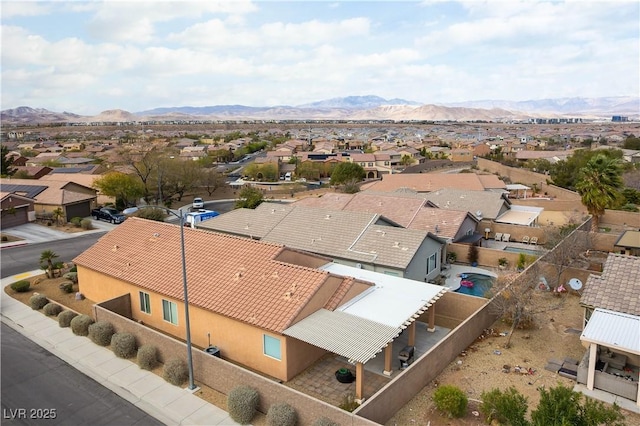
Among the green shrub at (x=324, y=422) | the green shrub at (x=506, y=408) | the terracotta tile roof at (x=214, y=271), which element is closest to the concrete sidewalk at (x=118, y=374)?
the green shrub at (x=324, y=422)

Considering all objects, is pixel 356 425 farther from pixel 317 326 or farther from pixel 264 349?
pixel 264 349

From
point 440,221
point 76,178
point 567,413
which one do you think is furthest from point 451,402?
point 76,178

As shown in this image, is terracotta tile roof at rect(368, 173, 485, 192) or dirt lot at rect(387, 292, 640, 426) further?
terracotta tile roof at rect(368, 173, 485, 192)

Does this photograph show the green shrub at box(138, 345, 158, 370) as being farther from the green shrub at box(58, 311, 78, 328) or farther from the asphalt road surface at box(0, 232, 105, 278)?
the asphalt road surface at box(0, 232, 105, 278)

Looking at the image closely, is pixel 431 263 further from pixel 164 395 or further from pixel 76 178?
pixel 76 178

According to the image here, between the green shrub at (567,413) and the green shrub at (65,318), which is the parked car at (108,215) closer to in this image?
the green shrub at (65,318)

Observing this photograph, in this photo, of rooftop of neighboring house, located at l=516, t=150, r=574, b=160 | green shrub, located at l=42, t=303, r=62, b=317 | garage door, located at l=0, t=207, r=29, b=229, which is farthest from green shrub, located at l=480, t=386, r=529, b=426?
rooftop of neighboring house, located at l=516, t=150, r=574, b=160
